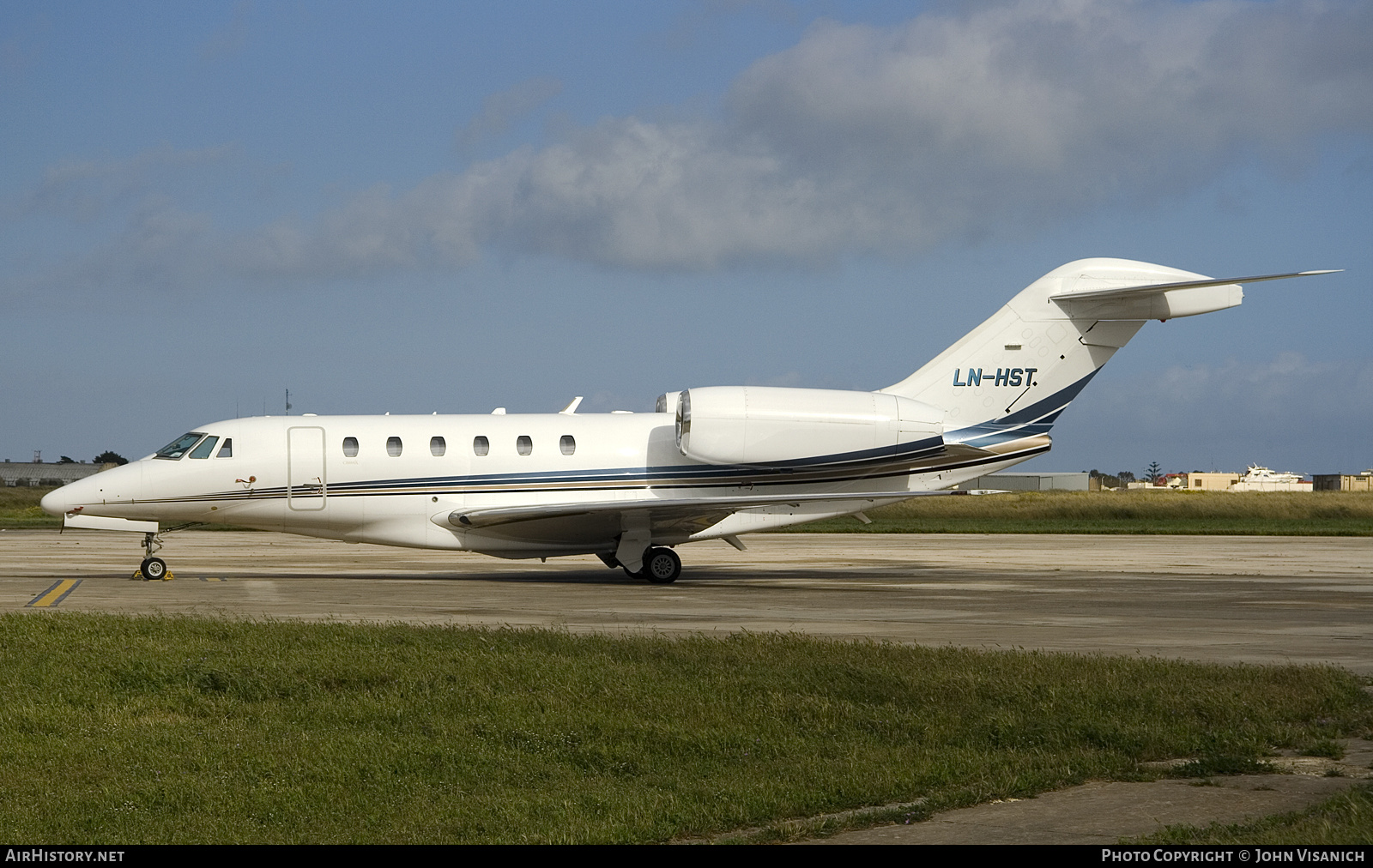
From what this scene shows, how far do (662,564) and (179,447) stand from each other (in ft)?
28.9

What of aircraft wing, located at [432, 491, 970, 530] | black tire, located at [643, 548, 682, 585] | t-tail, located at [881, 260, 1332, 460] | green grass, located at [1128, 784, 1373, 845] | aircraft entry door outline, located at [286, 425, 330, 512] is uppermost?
t-tail, located at [881, 260, 1332, 460]

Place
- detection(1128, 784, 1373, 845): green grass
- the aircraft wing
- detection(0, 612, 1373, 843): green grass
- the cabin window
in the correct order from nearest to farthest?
detection(1128, 784, 1373, 845): green grass, detection(0, 612, 1373, 843): green grass, the aircraft wing, the cabin window

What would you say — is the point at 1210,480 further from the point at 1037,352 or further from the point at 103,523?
the point at 103,523

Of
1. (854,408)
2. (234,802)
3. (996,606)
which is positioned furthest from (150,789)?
(854,408)

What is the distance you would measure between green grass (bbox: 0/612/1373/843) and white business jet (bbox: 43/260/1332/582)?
9794 millimetres

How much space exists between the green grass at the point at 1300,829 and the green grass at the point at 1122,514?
3887 cm

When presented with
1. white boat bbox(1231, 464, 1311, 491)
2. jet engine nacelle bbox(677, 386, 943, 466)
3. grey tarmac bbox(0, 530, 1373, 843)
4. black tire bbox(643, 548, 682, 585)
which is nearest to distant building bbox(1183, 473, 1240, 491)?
white boat bbox(1231, 464, 1311, 491)

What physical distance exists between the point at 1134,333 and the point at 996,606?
7.91m

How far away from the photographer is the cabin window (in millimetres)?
22062

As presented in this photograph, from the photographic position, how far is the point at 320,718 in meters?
8.72

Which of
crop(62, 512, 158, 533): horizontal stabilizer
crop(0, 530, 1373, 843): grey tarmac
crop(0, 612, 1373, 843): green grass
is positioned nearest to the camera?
crop(0, 612, 1373, 843): green grass

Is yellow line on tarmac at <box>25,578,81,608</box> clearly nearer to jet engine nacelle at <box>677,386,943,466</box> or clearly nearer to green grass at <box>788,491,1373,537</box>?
jet engine nacelle at <box>677,386,943,466</box>

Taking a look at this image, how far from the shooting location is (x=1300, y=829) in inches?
226

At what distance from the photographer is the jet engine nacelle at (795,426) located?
861 inches
